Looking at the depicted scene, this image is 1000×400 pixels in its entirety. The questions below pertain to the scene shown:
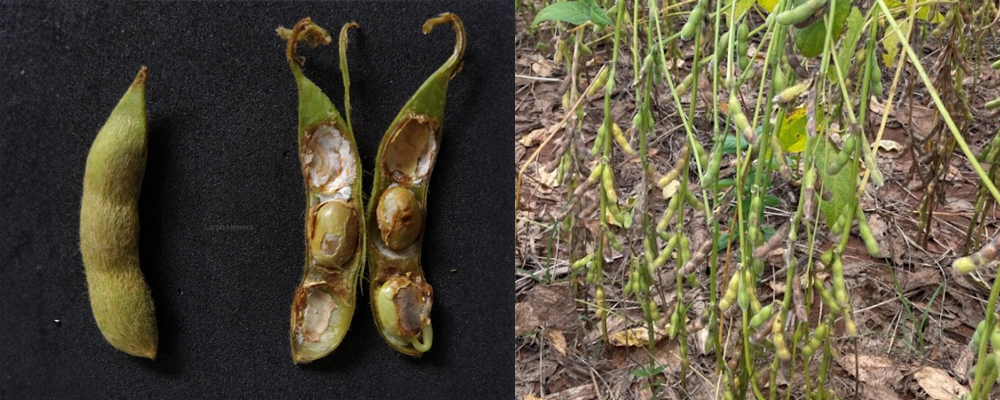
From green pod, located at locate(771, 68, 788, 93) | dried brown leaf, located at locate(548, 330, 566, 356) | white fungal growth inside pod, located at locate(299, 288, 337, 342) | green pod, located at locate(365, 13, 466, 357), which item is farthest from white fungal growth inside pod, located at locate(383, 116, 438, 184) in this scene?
green pod, located at locate(771, 68, 788, 93)

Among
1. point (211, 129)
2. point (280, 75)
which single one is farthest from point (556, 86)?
point (211, 129)

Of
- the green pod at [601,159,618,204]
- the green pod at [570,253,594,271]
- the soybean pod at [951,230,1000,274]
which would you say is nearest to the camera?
the soybean pod at [951,230,1000,274]

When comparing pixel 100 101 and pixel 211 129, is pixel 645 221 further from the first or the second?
pixel 100 101

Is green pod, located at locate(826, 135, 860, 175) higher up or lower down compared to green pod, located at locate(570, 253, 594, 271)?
higher up

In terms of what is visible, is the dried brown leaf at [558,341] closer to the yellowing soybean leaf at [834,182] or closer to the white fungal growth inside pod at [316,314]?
the white fungal growth inside pod at [316,314]

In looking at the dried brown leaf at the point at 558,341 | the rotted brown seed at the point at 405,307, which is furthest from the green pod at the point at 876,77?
the rotted brown seed at the point at 405,307

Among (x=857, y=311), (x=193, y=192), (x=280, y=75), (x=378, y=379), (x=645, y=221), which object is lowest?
(x=378, y=379)

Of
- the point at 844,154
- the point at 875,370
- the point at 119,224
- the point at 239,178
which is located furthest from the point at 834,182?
the point at 119,224

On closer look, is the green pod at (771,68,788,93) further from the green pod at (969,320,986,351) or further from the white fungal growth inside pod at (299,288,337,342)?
the white fungal growth inside pod at (299,288,337,342)
